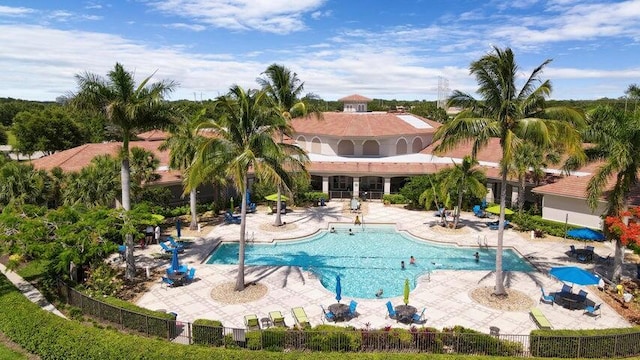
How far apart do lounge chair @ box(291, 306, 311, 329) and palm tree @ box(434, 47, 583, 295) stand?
29.8ft

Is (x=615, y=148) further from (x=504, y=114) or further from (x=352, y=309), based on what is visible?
(x=352, y=309)

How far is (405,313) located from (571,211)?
2032 centimetres

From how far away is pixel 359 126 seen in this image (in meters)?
46.6

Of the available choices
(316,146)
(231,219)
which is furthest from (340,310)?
(316,146)

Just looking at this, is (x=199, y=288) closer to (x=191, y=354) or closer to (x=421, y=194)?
(x=191, y=354)

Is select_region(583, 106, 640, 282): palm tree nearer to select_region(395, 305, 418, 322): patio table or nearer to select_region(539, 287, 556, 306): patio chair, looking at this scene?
select_region(539, 287, 556, 306): patio chair

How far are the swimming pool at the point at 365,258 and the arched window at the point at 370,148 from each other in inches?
672

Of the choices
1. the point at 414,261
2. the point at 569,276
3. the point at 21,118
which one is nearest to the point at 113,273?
the point at 414,261

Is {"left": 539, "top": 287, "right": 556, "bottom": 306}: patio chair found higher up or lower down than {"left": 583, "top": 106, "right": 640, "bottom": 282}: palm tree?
lower down

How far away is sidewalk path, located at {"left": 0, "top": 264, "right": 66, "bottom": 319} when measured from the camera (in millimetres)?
17484

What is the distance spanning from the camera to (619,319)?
18000 mm

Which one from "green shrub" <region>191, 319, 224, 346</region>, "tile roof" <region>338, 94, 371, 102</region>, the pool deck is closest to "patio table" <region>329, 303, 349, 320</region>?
the pool deck

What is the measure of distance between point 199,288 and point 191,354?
290 inches

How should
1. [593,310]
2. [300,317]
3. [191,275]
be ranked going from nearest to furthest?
[300,317] < [593,310] < [191,275]
